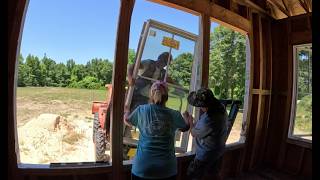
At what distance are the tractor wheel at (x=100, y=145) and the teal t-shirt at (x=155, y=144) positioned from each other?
4.43ft

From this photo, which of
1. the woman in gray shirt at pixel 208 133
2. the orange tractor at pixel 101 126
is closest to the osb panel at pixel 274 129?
the woman in gray shirt at pixel 208 133

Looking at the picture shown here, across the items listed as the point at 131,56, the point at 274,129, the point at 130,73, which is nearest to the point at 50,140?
the point at 130,73

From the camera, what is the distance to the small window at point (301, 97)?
16.9ft

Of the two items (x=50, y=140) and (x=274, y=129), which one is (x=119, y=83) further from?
(x=274, y=129)

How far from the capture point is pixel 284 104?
550 cm

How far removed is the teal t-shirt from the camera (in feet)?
7.86

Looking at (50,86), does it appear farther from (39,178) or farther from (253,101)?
(253,101)

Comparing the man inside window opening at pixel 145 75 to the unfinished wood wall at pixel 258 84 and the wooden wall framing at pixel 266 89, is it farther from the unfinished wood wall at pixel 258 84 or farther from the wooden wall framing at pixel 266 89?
the unfinished wood wall at pixel 258 84

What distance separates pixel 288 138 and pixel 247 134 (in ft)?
2.75

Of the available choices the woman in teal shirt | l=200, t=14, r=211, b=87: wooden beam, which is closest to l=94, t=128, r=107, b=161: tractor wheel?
the woman in teal shirt

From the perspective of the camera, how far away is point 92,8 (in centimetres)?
322

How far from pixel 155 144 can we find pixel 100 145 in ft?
4.90

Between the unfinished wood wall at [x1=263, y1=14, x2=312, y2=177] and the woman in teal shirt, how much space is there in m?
3.60

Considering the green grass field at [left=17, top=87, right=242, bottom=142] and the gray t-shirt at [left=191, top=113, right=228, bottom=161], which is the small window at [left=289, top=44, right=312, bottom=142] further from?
the green grass field at [left=17, top=87, right=242, bottom=142]
